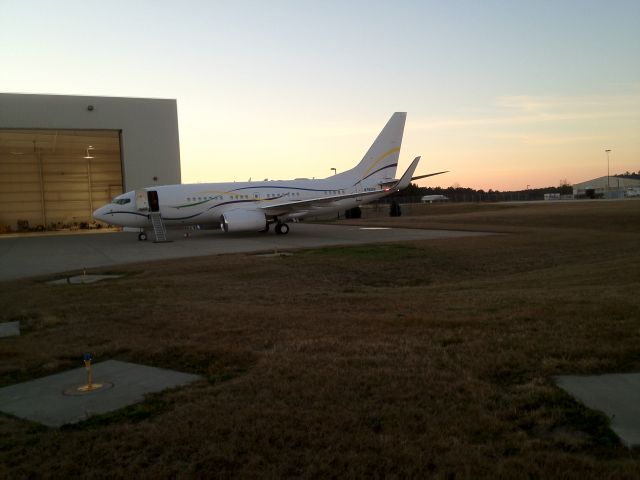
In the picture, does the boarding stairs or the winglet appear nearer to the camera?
the boarding stairs

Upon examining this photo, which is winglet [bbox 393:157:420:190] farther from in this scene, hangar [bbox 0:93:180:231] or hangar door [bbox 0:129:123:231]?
hangar door [bbox 0:129:123:231]

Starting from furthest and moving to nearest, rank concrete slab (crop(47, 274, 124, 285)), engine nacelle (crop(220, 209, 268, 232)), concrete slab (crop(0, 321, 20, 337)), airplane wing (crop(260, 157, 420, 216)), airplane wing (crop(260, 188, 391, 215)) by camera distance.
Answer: airplane wing (crop(260, 157, 420, 216)) → airplane wing (crop(260, 188, 391, 215)) → engine nacelle (crop(220, 209, 268, 232)) → concrete slab (crop(47, 274, 124, 285)) → concrete slab (crop(0, 321, 20, 337))

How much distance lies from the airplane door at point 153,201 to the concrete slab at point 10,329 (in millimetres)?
19254

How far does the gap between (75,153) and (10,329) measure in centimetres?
4236

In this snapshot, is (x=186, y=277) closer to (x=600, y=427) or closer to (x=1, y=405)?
(x=1, y=405)

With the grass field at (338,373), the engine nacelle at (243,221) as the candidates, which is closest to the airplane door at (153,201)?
the engine nacelle at (243,221)

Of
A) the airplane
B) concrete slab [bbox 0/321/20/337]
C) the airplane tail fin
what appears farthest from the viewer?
the airplane tail fin

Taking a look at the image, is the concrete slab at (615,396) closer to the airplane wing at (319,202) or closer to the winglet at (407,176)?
the airplane wing at (319,202)

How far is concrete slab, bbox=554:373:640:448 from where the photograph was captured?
153 inches

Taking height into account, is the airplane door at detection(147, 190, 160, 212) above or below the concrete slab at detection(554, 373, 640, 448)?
above

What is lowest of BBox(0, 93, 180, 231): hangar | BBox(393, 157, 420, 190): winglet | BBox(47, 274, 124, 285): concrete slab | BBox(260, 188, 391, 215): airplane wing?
BBox(47, 274, 124, 285): concrete slab

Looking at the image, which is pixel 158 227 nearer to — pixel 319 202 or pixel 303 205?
pixel 303 205

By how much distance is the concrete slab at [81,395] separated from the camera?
470 cm

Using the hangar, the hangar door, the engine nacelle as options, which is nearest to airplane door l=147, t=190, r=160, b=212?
the engine nacelle
